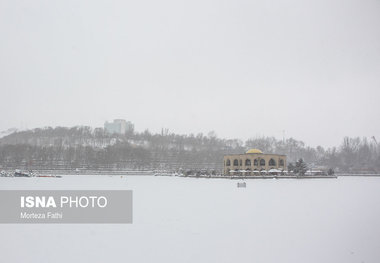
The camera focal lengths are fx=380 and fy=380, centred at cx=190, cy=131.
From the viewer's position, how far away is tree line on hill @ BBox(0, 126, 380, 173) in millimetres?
108062

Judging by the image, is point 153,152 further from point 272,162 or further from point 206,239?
point 206,239

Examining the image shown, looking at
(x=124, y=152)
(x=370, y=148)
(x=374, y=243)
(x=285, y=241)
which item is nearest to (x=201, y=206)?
(x=285, y=241)

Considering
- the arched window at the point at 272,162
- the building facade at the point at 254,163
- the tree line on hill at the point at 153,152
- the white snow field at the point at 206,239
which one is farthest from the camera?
the tree line on hill at the point at 153,152

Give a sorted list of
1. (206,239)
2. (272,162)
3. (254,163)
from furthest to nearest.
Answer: (272,162) → (254,163) → (206,239)

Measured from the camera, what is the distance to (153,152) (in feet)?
408

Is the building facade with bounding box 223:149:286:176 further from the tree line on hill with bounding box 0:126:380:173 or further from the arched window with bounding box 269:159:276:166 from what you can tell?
the tree line on hill with bounding box 0:126:380:173

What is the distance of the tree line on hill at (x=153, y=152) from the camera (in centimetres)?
10806

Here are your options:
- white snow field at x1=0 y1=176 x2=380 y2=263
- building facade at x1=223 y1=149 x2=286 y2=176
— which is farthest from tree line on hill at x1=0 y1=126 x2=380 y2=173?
white snow field at x1=0 y1=176 x2=380 y2=263

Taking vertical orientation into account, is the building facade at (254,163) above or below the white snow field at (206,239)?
above

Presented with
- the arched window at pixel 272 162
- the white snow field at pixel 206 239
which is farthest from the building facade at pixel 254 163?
the white snow field at pixel 206 239

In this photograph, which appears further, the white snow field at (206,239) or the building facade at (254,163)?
the building facade at (254,163)

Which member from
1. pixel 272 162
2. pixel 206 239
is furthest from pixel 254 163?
pixel 206 239

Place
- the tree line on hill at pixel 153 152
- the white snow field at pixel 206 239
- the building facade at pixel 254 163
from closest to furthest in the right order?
the white snow field at pixel 206 239, the building facade at pixel 254 163, the tree line on hill at pixel 153 152

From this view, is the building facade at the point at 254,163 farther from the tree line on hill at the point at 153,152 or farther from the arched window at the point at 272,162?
the tree line on hill at the point at 153,152
